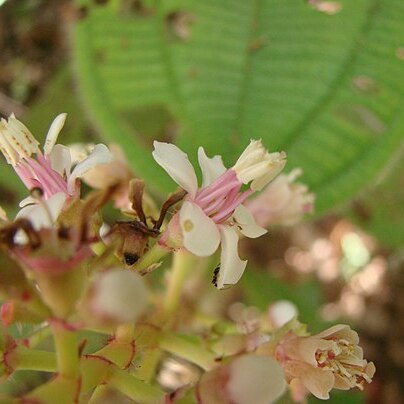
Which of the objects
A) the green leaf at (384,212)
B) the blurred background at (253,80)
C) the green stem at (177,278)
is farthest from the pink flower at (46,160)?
the green leaf at (384,212)

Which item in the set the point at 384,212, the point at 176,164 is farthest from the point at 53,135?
the point at 384,212

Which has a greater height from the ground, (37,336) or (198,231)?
(198,231)

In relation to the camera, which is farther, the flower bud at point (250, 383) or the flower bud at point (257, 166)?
the flower bud at point (257, 166)

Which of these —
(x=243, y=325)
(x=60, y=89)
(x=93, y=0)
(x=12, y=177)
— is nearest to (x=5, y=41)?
(x=60, y=89)

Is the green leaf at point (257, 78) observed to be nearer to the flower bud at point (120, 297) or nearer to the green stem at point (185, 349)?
the green stem at point (185, 349)

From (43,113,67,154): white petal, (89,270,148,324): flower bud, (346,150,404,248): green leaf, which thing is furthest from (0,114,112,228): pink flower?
(346,150,404,248): green leaf

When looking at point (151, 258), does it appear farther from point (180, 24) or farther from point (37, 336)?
point (180, 24)

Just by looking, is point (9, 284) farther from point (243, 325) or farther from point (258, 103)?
point (258, 103)
